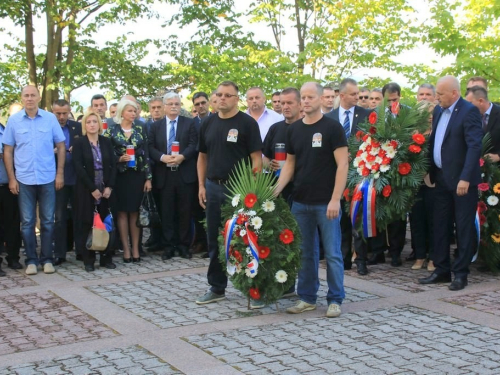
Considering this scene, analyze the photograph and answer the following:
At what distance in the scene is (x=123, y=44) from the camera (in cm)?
2091

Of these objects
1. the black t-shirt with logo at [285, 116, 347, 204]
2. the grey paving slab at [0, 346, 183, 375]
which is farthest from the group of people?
the grey paving slab at [0, 346, 183, 375]

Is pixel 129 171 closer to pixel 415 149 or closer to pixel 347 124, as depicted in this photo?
pixel 347 124

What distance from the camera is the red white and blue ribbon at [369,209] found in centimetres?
944

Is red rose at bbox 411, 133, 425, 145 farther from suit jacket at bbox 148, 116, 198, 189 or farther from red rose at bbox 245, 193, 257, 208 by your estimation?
suit jacket at bbox 148, 116, 198, 189

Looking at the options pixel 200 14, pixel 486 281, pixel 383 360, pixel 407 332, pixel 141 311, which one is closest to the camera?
pixel 383 360

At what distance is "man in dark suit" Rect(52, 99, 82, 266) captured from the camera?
35.7 ft

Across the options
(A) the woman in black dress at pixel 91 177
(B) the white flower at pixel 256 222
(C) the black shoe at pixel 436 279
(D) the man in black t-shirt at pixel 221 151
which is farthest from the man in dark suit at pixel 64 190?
(C) the black shoe at pixel 436 279

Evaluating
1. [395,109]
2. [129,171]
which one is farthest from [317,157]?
[129,171]

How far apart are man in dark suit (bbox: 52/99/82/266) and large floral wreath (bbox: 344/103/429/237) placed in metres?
3.92

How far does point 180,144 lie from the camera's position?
11281mm

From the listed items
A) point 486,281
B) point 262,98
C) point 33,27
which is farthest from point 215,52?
point 486,281

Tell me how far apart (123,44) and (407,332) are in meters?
15.6

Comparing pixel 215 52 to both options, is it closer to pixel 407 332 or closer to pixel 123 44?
pixel 123 44

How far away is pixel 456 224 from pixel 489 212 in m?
0.79
